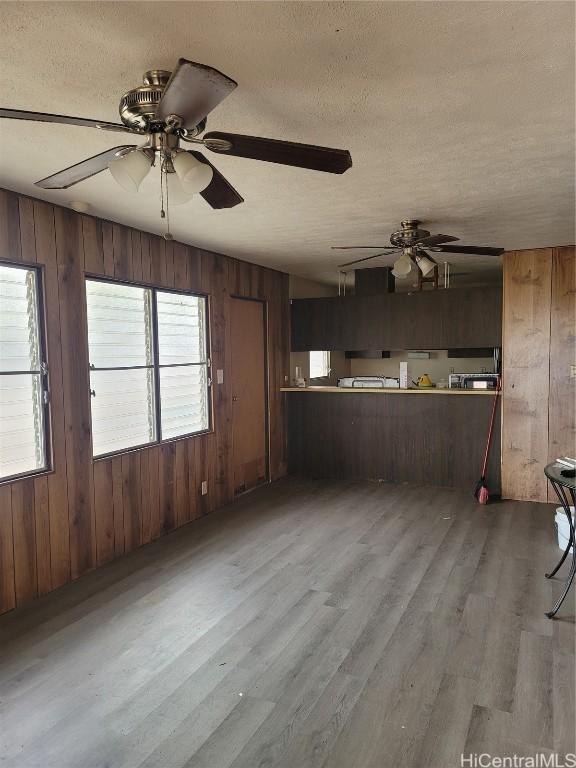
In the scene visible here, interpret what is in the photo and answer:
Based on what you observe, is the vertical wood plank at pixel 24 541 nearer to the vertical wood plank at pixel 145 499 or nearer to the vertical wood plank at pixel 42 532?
the vertical wood plank at pixel 42 532

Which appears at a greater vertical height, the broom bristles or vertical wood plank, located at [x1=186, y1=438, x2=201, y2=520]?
vertical wood plank, located at [x1=186, y1=438, x2=201, y2=520]

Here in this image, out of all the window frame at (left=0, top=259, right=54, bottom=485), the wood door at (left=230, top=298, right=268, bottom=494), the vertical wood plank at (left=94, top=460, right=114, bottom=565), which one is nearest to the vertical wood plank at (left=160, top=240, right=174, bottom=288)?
the wood door at (left=230, top=298, right=268, bottom=494)

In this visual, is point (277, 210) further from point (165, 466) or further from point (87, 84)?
point (165, 466)

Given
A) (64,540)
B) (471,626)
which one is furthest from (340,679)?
(64,540)

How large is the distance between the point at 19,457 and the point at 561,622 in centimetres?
320

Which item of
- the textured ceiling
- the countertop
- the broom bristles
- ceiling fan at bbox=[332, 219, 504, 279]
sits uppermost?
the textured ceiling

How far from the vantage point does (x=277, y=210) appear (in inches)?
137

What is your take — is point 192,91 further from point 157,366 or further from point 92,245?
point 157,366

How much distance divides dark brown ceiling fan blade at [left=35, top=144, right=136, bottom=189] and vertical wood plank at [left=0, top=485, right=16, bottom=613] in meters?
1.80

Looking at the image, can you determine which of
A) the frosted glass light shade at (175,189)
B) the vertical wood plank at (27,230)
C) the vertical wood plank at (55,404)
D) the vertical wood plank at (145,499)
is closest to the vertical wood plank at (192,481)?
the vertical wood plank at (145,499)

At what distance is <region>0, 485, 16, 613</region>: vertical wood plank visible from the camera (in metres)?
2.96

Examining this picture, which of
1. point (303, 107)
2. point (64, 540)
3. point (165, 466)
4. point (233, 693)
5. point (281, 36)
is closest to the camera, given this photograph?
point (281, 36)

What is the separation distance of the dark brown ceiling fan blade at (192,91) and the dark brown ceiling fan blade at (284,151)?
0.11 m

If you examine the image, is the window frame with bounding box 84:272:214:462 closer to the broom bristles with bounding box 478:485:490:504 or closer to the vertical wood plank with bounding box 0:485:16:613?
the vertical wood plank with bounding box 0:485:16:613
